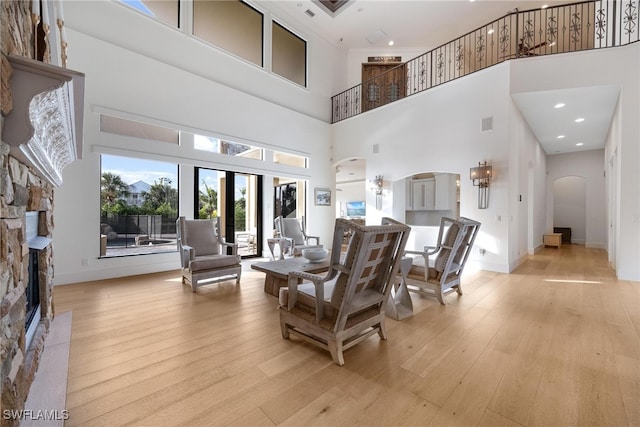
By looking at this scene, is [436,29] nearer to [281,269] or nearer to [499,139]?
[499,139]

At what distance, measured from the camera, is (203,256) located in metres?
4.41

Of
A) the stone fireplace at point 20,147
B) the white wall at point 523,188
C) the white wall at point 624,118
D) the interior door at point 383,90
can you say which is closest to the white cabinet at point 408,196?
the white wall at point 523,188

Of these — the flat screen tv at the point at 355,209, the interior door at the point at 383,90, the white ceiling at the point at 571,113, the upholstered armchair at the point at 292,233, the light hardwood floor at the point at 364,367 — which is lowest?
the light hardwood floor at the point at 364,367

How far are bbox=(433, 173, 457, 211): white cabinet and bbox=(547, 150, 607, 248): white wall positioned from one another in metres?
5.14

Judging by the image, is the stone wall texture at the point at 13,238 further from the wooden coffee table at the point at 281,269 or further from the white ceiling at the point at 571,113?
the white ceiling at the point at 571,113

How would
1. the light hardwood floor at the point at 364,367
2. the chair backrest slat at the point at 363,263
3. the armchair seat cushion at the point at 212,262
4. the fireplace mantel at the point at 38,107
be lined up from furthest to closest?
1. the armchair seat cushion at the point at 212,262
2. the chair backrest slat at the point at 363,263
3. the light hardwood floor at the point at 364,367
4. the fireplace mantel at the point at 38,107

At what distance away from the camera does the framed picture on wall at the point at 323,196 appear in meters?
8.10

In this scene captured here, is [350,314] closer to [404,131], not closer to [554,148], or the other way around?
[404,131]

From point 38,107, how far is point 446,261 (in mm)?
3719

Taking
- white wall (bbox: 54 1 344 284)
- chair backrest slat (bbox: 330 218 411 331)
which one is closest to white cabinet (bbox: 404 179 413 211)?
white wall (bbox: 54 1 344 284)

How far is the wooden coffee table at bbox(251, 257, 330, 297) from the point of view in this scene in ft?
11.1

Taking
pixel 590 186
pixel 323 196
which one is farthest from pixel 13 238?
pixel 590 186

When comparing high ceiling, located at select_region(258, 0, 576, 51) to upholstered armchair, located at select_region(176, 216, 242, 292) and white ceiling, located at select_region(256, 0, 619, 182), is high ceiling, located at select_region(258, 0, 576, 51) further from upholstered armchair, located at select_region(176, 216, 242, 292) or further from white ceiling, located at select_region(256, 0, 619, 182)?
upholstered armchair, located at select_region(176, 216, 242, 292)

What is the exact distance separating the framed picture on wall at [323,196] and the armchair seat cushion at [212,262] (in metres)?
4.10
